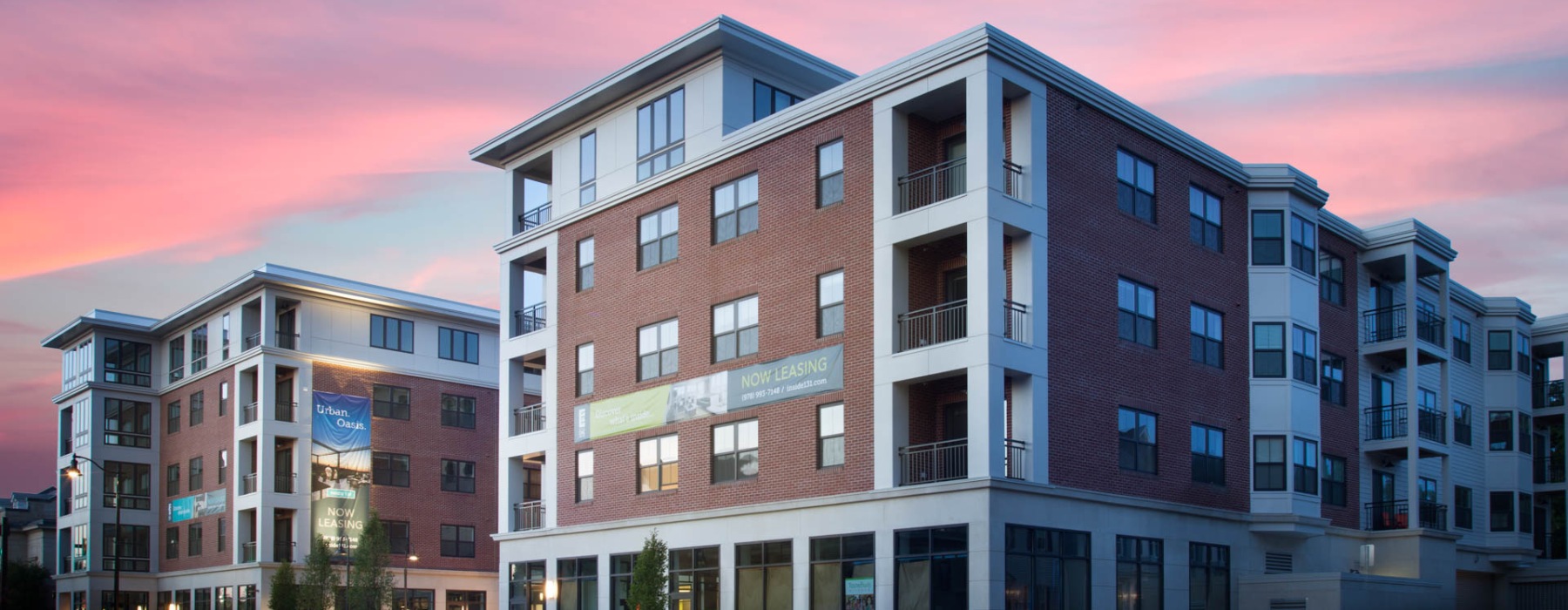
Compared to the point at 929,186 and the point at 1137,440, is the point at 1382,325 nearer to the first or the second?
the point at 1137,440

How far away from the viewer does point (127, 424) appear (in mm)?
79500

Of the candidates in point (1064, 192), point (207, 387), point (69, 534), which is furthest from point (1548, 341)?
point (69, 534)

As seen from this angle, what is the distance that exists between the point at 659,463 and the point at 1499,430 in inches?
1444

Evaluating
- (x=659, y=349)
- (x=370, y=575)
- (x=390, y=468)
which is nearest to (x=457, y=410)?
(x=390, y=468)

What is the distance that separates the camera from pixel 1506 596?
56.8 meters

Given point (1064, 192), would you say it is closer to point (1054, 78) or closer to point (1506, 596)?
point (1054, 78)

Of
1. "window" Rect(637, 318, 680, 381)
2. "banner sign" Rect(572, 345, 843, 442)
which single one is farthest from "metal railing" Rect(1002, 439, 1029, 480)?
"window" Rect(637, 318, 680, 381)

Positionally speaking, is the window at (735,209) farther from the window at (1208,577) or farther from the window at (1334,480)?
the window at (1334,480)

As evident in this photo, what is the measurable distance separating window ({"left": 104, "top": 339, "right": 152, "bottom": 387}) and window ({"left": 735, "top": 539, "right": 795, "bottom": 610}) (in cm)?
5242

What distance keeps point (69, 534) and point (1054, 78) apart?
66.9 m

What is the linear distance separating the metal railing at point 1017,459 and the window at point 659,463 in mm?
11568

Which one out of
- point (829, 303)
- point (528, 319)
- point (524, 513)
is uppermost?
point (528, 319)

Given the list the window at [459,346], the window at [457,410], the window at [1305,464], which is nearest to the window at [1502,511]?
the window at [1305,464]

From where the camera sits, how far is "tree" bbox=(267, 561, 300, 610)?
63.6 metres
